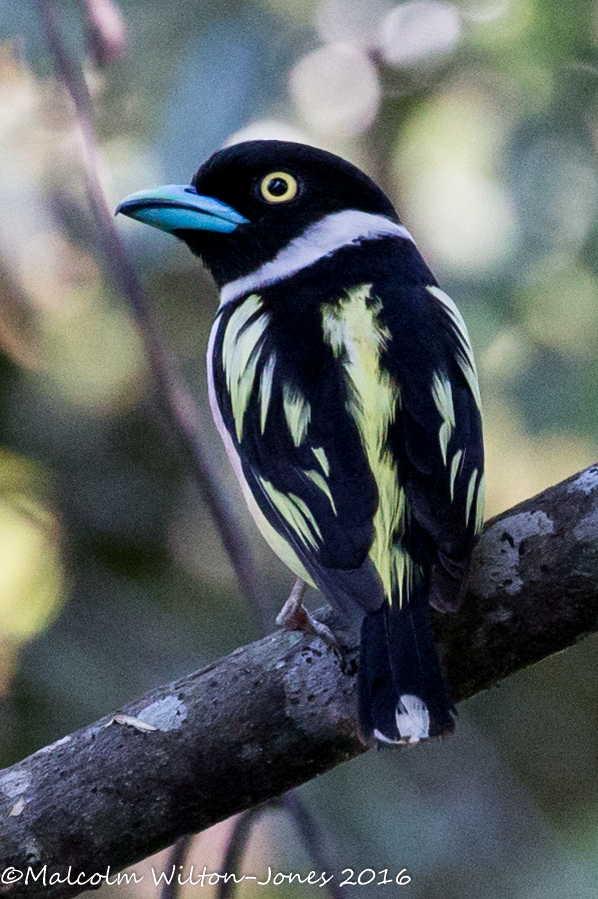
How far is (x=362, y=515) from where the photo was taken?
8.67 feet

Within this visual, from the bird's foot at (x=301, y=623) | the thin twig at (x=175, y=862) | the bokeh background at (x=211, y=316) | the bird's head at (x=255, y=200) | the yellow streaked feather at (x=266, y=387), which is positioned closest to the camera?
the thin twig at (x=175, y=862)

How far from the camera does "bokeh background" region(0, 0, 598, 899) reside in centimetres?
471

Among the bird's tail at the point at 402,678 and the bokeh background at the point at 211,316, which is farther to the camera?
the bokeh background at the point at 211,316

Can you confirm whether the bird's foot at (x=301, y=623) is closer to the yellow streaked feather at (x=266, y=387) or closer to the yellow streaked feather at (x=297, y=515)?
the yellow streaked feather at (x=297, y=515)

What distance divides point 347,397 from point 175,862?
1.05 m

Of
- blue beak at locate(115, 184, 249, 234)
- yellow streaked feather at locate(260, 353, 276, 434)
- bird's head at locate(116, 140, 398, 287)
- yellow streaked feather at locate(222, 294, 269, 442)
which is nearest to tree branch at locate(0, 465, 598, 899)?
yellow streaked feather at locate(260, 353, 276, 434)

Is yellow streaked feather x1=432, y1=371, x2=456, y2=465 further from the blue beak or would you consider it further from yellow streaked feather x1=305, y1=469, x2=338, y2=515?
the blue beak

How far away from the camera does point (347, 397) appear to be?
2781 millimetres

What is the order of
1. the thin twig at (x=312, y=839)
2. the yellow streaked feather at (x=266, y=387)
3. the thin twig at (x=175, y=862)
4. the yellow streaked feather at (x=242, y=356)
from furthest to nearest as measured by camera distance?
the yellow streaked feather at (x=242, y=356), the yellow streaked feather at (x=266, y=387), the thin twig at (x=175, y=862), the thin twig at (x=312, y=839)

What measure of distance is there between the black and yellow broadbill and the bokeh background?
3.81 ft

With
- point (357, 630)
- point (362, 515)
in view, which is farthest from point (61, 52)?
point (357, 630)

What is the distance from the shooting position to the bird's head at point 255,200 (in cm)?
346

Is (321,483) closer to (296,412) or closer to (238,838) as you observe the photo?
(296,412)

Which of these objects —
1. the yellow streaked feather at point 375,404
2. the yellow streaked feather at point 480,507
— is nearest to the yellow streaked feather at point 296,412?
the yellow streaked feather at point 375,404
